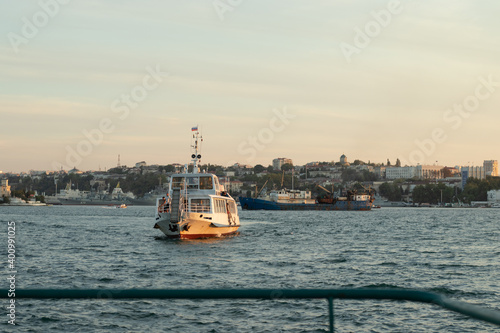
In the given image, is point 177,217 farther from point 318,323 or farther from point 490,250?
point 318,323

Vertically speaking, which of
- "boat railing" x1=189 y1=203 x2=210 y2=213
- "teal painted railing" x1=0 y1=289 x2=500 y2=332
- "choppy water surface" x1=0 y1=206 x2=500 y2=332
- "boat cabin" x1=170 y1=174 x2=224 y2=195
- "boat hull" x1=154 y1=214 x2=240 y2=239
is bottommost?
"choppy water surface" x1=0 y1=206 x2=500 y2=332

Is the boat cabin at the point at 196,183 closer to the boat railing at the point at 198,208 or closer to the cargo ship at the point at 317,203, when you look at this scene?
the boat railing at the point at 198,208

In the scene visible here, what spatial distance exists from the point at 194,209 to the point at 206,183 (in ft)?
12.9

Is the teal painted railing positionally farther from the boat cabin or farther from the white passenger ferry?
the boat cabin

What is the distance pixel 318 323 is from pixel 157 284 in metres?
8.93

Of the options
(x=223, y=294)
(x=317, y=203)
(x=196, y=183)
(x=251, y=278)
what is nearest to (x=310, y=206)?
(x=317, y=203)

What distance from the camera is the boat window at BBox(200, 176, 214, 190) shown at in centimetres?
5059

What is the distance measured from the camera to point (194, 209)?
47281 millimetres

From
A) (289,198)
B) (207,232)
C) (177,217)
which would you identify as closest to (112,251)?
(177,217)

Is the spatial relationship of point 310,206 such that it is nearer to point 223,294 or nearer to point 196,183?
point 196,183

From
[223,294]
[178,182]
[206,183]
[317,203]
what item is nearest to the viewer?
[223,294]

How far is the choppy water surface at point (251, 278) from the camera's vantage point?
56.9ft

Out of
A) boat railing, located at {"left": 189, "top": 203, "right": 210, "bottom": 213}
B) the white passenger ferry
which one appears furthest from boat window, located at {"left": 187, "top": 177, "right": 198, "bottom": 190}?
boat railing, located at {"left": 189, "top": 203, "right": 210, "bottom": 213}

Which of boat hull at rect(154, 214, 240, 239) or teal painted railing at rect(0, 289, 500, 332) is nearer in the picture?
teal painted railing at rect(0, 289, 500, 332)
